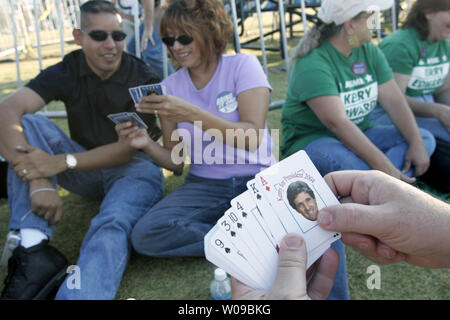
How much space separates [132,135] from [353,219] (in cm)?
152

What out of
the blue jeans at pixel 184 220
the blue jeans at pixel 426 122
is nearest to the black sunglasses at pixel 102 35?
the blue jeans at pixel 184 220

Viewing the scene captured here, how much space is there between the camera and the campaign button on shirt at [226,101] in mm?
2066

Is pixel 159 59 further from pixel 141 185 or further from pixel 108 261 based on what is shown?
pixel 108 261

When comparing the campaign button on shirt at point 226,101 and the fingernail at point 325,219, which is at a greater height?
the campaign button on shirt at point 226,101

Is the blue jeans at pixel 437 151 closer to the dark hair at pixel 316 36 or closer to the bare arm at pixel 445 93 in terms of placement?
the bare arm at pixel 445 93

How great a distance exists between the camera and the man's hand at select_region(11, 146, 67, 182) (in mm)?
2002

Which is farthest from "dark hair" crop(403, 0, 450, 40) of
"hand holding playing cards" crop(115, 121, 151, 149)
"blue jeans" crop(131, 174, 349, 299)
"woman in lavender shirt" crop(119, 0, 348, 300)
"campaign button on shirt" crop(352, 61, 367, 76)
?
"hand holding playing cards" crop(115, 121, 151, 149)

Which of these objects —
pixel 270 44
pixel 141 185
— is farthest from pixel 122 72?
pixel 270 44

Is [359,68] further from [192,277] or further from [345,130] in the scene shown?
[192,277]

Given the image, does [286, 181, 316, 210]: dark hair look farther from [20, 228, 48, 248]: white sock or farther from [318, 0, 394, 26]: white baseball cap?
[318, 0, 394, 26]: white baseball cap

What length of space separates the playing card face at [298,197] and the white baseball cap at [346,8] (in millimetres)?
1489
